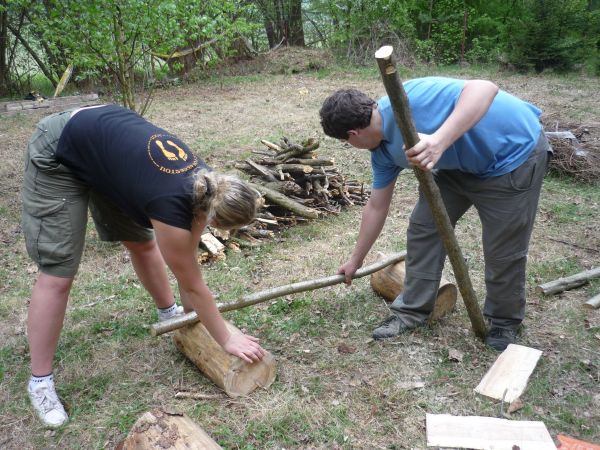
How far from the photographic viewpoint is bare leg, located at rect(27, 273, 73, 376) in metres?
2.61

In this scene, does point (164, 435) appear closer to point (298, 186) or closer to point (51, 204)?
point (51, 204)

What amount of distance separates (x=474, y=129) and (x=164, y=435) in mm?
2144

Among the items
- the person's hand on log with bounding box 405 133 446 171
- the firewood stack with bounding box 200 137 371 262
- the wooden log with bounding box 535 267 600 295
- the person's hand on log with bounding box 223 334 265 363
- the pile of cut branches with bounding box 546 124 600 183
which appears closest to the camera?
the person's hand on log with bounding box 405 133 446 171

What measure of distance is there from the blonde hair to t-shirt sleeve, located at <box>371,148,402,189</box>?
0.96 meters

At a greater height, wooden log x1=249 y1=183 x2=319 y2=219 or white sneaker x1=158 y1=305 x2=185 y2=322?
white sneaker x1=158 y1=305 x2=185 y2=322

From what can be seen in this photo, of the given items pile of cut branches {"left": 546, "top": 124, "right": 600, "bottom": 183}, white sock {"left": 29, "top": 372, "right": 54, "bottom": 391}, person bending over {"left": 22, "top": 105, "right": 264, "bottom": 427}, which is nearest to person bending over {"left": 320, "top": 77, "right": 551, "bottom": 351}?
person bending over {"left": 22, "top": 105, "right": 264, "bottom": 427}

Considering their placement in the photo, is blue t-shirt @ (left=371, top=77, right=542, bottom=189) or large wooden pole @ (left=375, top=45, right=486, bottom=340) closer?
large wooden pole @ (left=375, top=45, right=486, bottom=340)

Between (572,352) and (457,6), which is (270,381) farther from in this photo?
(457,6)

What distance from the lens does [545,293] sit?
3.81m

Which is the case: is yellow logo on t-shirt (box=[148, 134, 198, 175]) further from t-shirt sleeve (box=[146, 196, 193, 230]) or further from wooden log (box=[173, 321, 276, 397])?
wooden log (box=[173, 321, 276, 397])

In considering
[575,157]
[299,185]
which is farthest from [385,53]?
[575,157]

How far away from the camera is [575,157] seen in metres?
6.68

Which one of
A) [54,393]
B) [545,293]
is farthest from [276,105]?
[54,393]

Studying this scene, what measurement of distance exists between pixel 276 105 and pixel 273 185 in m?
6.28
